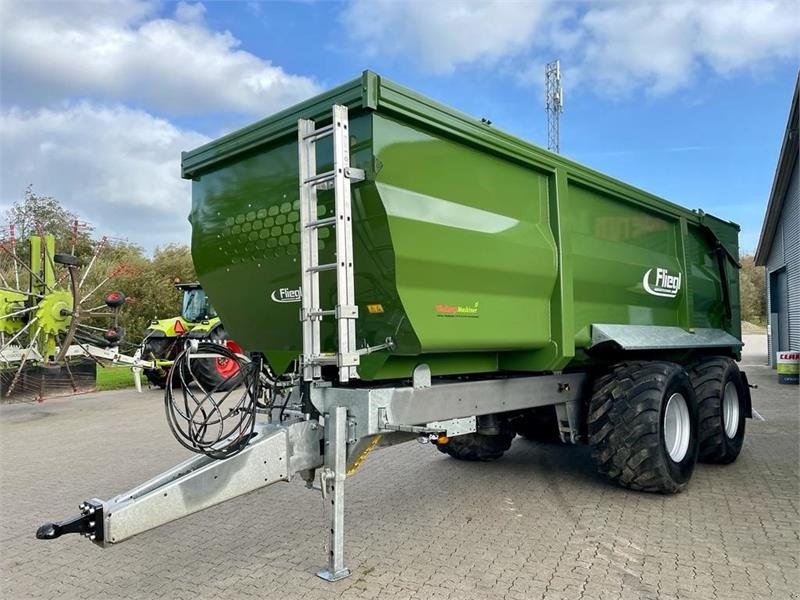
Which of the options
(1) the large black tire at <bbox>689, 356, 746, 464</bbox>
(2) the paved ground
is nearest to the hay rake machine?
(2) the paved ground

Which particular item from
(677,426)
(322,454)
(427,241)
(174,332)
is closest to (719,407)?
(677,426)

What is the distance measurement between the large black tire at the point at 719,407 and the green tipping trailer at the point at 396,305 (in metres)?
0.66

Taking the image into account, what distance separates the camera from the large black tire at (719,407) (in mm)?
6262

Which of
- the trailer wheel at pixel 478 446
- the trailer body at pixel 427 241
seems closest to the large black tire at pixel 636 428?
the trailer body at pixel 427 241

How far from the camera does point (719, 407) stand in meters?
6.34

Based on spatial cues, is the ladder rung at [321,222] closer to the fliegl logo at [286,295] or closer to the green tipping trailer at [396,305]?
the green tipping trailer at [396,305]

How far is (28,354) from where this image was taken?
34.0 feet

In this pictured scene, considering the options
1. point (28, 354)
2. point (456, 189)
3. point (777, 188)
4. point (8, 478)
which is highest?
point (777, 188)

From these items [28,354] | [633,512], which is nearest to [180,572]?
[633,512]

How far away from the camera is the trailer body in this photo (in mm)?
3652

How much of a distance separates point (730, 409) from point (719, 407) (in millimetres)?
535

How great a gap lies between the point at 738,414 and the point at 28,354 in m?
10.2

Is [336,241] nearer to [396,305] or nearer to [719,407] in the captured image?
[396,305]

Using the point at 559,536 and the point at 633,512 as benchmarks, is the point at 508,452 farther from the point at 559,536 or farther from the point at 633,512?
the point at 559,536
